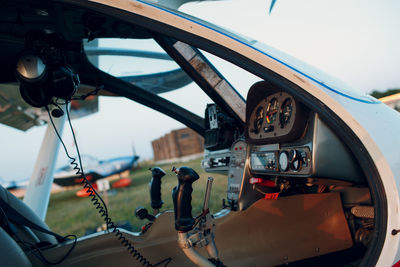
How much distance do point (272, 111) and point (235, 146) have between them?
1.43 ft

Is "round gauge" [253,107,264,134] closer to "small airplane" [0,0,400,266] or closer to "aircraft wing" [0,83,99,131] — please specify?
"small airplane" [0,0,400,266]

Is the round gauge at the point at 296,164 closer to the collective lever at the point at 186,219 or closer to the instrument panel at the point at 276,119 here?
the instrument panel at the point at 276,119

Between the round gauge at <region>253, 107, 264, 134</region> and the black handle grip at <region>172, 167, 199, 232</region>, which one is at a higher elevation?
the round gauge at <region>253, 107, 264, 134</region>

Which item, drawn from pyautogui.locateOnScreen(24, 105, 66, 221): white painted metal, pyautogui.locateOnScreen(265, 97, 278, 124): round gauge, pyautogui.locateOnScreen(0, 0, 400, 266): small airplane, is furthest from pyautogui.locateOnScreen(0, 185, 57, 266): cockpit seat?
pyautogui.locateOnScreen(24, 105, 66, 221): white painted metal

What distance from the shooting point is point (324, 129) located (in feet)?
3.67

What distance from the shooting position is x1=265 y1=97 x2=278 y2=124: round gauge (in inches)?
58.8

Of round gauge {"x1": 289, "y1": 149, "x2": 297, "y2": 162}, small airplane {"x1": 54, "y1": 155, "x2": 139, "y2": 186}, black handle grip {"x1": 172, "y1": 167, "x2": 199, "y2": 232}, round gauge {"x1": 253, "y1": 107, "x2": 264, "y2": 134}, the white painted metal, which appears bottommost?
small airplane {"x1": 54, "y1": 155, "x2": 139, "y2": 186}

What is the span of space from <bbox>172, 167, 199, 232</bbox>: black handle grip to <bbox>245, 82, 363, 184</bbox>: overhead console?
1.59 ft

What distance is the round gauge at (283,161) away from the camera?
130 cm

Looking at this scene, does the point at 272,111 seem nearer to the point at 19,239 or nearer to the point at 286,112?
the point at 286,112

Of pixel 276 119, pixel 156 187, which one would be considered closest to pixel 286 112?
pixel 276 119

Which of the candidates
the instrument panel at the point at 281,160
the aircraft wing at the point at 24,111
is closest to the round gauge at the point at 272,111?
the instrument panel at the point at 281,160

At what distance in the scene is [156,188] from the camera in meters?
1.64

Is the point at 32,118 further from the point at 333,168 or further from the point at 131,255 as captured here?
the point at 333,168
